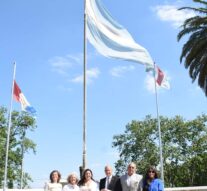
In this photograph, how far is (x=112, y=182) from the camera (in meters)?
9.91

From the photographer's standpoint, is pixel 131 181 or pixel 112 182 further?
pixel 112 182

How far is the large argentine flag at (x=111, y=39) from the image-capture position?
15.2 m

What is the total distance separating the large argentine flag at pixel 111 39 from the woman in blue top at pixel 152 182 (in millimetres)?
6655

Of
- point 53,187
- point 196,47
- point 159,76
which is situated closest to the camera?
point 53,187

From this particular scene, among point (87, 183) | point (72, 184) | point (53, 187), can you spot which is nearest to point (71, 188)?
point (72, 184)

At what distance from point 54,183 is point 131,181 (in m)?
1.78

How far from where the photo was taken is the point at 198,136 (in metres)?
53.4

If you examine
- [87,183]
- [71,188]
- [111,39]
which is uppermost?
[111,39]

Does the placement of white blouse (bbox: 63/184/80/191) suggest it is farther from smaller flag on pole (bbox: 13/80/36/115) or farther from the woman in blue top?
smaller flag on pole (bbox: 13/80/36/115)

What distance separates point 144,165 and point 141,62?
3737 centimetres

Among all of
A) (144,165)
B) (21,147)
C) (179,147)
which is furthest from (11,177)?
(179,147)

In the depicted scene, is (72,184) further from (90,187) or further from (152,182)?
(152,182)

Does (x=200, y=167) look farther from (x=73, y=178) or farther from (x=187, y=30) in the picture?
(x=73, y=178)

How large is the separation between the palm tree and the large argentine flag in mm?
8174
